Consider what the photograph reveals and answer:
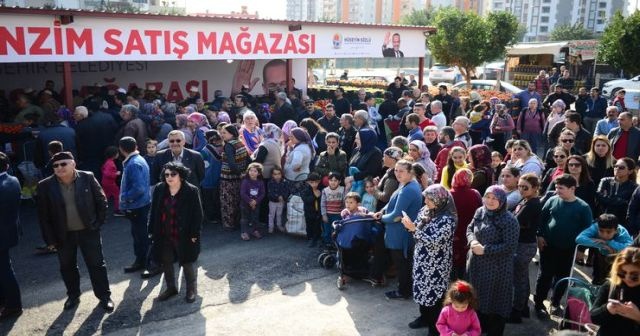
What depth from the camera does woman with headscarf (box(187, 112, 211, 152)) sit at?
29.7ft

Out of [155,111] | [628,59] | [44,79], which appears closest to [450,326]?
[155,111]

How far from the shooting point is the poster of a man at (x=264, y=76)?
18969 millimetres

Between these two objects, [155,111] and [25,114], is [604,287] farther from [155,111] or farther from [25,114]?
[25,114]

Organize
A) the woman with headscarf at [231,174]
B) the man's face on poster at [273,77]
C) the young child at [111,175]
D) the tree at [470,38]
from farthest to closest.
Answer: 1. the tree at [470,38]
2. the man's face on poster at [273,77]
3. the young child at [111,175]
4. the woman with headscarf at [231,174]

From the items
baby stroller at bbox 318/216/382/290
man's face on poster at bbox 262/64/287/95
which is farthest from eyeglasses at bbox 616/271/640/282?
man's face on poster at bbox 262/64/287/95

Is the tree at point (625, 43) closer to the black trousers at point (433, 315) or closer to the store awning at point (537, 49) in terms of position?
the store awning at point (537, 49)

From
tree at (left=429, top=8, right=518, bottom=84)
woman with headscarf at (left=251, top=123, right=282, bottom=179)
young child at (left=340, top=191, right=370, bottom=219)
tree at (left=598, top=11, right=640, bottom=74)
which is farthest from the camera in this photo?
tree at (left=429, top=8, right=518, bottom=84)

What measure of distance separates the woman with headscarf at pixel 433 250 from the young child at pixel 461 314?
73 cm

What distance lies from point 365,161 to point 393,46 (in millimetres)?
11060

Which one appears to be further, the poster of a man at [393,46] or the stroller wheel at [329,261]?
the poster of a man at [393,46]

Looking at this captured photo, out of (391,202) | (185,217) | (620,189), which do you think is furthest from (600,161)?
(185,217)

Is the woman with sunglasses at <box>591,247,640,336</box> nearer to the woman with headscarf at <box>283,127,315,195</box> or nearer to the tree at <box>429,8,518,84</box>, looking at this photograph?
the woman with headscarf at <box>283,127,315,195</box>

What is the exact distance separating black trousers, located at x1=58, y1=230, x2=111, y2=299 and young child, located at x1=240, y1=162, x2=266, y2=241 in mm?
2555

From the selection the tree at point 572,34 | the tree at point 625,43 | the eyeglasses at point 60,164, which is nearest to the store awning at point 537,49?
the tree at point 625,43
